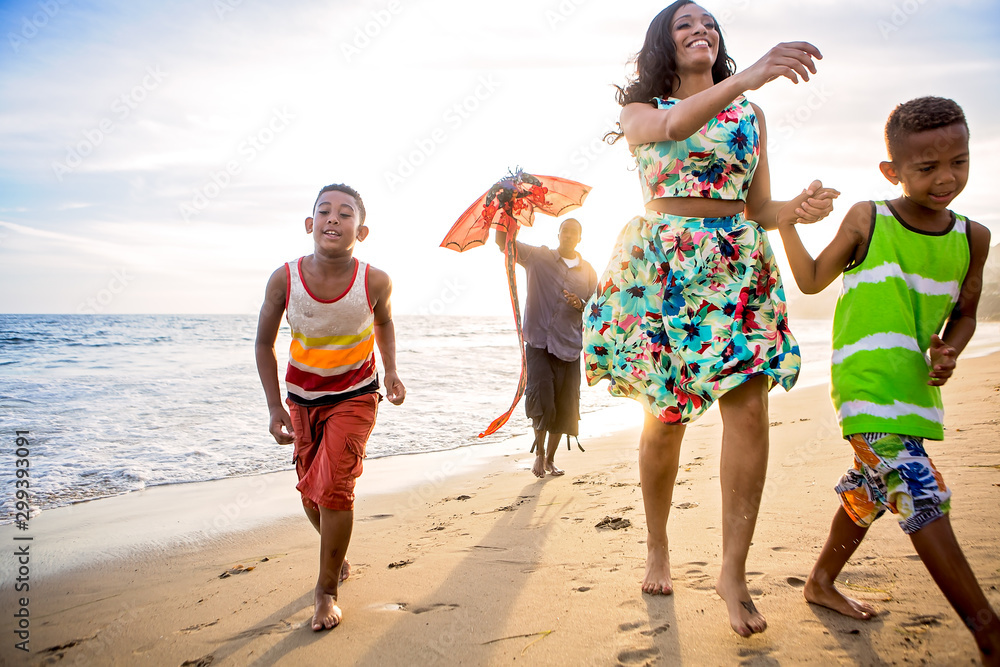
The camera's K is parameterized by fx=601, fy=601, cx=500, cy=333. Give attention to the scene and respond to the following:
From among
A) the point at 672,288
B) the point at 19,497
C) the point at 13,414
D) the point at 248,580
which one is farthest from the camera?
the point at 13,414

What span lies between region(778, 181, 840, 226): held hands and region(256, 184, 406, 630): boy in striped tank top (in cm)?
173

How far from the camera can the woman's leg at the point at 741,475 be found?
6.50ft

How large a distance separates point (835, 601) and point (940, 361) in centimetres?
86

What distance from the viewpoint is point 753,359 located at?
2.05 m

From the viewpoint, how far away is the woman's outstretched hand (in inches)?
68.9

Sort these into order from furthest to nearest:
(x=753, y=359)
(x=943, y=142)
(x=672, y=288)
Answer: (x=672, y=288) < (x=753, y=359) < (x=943, y=142)

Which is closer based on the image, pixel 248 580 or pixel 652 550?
pixel 652 550

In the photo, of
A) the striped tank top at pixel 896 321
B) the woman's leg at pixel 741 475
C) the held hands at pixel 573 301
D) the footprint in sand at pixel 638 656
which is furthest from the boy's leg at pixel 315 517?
the held hands at pixel 573 301

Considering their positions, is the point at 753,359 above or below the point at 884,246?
below

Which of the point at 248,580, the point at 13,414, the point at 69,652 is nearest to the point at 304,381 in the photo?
the point at 248,580

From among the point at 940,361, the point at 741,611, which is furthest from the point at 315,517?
the point at 940,361

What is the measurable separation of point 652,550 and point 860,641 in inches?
29.0

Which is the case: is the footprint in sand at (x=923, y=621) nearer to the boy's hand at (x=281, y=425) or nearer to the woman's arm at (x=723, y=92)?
the woman's arm at (x=723, y=92)

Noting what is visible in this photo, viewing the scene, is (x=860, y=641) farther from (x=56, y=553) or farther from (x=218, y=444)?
(x=218, y=444)
